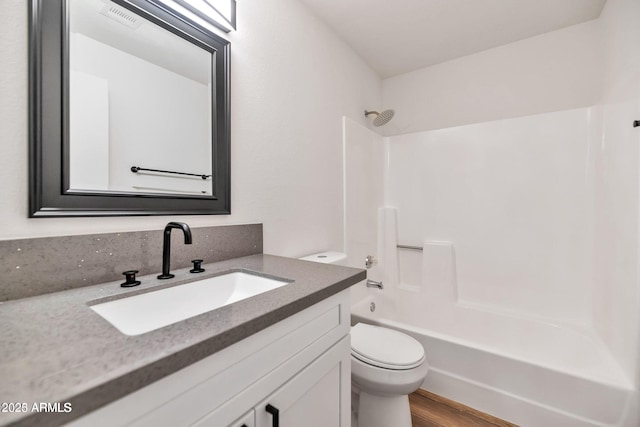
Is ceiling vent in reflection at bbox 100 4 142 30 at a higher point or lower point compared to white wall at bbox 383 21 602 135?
lower

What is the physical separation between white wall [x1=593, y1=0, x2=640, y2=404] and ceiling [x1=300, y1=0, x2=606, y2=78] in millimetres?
285

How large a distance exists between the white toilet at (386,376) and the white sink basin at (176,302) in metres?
0.71

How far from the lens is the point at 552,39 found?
194 cm

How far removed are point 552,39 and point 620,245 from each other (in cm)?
154

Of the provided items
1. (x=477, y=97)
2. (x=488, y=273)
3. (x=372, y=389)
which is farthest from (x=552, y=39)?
(x=372, y=389)

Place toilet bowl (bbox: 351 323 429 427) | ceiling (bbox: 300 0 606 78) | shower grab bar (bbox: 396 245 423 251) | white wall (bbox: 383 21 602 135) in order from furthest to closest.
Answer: shower grab bar (bbox: 396 245 423 251) → white wall (bbox: 383 21 602 135) → ceiling (bbox: 300 0 606 78) → toilet bowl (bbox: 351 323 429 427)

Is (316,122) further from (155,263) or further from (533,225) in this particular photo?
(533,225)

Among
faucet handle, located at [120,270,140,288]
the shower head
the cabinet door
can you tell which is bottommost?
the cabinet door

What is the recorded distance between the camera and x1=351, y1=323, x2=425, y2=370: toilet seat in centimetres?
125

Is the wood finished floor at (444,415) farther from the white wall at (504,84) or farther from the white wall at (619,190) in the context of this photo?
the white wall at (504,84)

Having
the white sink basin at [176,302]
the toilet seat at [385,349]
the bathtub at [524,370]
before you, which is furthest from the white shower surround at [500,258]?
the white sink basin at [176,302]

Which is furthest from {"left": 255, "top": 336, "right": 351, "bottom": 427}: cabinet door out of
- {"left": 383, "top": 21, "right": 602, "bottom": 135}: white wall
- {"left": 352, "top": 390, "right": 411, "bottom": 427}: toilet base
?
{"left": 383, "top": 21, "right": 602, "bottom": 135}: white wall

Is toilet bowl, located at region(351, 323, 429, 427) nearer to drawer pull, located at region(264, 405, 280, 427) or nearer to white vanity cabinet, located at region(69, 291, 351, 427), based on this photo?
white vanity cabinet, located at region(69, 291, 351, 427)

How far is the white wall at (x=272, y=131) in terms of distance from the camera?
69 cm
